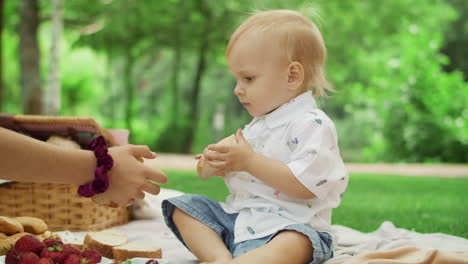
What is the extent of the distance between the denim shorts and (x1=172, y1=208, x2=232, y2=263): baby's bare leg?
0.02 metres

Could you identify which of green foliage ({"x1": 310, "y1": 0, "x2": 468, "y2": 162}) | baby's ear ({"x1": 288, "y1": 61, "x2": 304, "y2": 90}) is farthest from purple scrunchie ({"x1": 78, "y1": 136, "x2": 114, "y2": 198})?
green foliage ({"x1": 310, "y1": 0, "x2": 468, "y2": 162})

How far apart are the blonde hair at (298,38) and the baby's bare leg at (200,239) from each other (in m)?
0.68

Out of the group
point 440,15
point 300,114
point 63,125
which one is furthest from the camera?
point 440,15

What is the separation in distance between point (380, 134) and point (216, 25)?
4.64m

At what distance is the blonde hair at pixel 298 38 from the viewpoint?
215 cm

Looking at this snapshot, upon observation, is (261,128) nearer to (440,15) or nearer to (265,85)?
(265,85)

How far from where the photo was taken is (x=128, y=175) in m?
1.75

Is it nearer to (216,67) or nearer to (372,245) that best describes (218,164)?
(372,245)

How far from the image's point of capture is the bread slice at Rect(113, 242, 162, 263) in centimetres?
→ 221

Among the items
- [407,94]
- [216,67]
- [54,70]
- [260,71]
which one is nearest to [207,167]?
[260,71]

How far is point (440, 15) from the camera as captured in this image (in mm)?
16000

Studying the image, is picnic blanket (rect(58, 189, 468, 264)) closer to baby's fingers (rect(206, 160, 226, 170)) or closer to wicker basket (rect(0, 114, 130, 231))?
wicker basket (rect(0, 114, 130, 231))

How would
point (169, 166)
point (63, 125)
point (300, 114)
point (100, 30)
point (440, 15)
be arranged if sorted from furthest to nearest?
point (440, 15)
point (100, 30)
point (169, 166)
point (63, 125)
point (300, 114)

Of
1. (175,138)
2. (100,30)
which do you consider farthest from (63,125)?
(175,138)
